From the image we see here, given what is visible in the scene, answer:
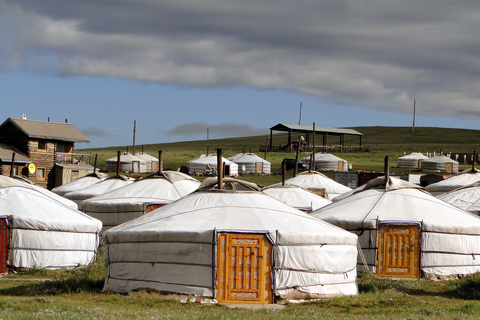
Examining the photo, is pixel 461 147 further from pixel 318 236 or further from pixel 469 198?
pixel 318 236

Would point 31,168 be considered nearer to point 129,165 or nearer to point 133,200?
point 129,165

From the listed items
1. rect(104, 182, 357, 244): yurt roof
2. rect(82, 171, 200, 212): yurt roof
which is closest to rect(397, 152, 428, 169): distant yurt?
rect(82, 171, 200, 212): yurt roof

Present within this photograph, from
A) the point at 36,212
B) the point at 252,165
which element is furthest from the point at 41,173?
the point at 36,212

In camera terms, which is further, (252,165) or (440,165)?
(440,165)

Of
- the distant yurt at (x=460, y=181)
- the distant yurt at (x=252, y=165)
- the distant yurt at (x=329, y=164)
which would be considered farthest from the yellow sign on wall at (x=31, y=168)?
the distant yurt at (x=460, y=181)

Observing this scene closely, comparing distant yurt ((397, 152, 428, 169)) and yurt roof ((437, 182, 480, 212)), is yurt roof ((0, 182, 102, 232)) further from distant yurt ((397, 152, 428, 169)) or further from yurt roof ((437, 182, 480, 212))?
distant yurt ((397, 152, 428, 169))

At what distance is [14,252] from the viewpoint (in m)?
14.8

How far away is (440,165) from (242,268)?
141ft

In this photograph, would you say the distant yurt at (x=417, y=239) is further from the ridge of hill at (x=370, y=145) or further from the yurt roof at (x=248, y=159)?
the ridge of hill at (x=370, y=145)

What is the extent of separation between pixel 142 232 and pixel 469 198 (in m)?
11.7

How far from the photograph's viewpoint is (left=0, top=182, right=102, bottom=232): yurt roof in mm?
14867

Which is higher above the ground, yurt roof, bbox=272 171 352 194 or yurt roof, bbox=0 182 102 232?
yurt roof, bbox=272 171 352 194

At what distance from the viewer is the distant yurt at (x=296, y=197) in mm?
22766

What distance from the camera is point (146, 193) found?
2011 cm
